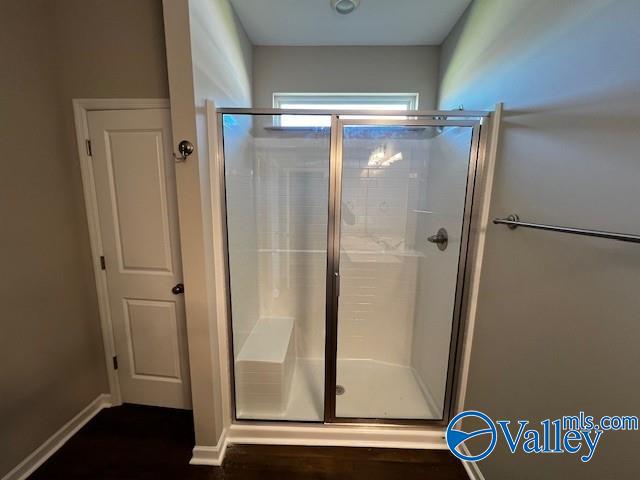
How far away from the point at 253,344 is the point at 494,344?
1.54 metres

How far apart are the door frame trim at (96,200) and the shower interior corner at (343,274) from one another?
1.99 ft

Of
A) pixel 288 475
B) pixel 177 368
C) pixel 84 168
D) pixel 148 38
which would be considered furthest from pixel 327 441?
pixel 148 38

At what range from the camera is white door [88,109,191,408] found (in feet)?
4.77

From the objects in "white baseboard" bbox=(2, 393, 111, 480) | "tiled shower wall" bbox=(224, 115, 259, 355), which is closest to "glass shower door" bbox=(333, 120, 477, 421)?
"tiled shower wall" bbox=(224, 115, 259, 355)

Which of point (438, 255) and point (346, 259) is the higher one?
point (438, 255)

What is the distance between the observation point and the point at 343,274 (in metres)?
2.16

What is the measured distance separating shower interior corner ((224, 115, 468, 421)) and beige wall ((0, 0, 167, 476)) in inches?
28.9

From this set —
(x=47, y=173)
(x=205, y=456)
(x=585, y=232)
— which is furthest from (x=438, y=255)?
(x=47, y=173)

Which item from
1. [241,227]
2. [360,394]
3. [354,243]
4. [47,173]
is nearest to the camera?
[47,173]

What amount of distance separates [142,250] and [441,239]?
205cm

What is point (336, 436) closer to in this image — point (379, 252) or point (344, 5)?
point (379, 252)

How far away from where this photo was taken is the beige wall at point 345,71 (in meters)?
2.12

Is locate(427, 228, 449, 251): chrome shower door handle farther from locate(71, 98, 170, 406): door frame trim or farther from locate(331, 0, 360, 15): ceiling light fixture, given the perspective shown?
locate(71, 98, 170, 406): door frame trim

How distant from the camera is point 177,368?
170 centimetres
